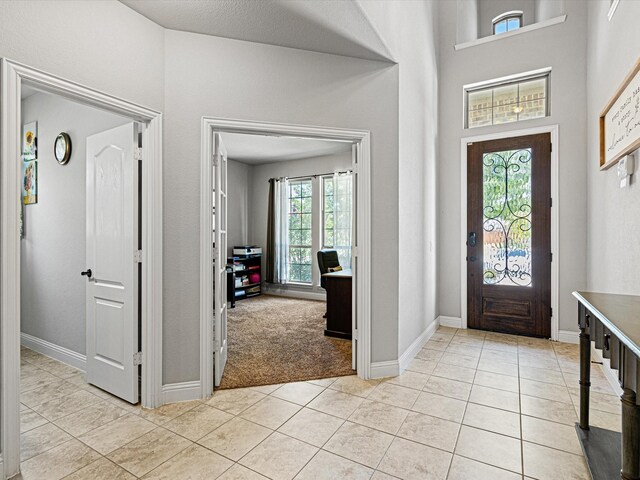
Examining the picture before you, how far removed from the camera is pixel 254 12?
7.38 feet

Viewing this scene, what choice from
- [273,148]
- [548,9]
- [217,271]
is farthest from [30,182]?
[548,9]

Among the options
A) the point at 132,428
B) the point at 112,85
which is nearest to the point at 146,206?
the point at 112,85

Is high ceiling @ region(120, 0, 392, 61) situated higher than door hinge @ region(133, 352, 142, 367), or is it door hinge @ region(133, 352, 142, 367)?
high ceiling @ region(120, 0, 392, 61)

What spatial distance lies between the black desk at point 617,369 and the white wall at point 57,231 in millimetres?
3330

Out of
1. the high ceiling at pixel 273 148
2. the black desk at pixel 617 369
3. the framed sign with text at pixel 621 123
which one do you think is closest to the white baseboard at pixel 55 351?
the high ceiling at pixel 273 148

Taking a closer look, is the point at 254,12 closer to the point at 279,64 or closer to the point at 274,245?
the point at 279,64

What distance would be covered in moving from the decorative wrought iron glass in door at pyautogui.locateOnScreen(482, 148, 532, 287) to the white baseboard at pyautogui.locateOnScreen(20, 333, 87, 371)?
4416 millimetres

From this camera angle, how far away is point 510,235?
4086 mm

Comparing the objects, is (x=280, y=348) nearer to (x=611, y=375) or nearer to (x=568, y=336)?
(x=611, y=375)

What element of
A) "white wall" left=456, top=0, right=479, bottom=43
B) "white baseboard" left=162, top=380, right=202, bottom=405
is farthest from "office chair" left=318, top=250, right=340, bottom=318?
"white wall" left=456, top=0, right=479, bottom=43

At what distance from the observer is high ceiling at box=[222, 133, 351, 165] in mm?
5328

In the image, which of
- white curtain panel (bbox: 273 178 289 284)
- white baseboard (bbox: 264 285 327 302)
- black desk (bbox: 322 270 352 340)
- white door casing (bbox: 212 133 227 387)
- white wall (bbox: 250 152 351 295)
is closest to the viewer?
white door casing (bbox: 212 133 227 387)

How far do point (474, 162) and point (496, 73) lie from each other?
3.59 feet

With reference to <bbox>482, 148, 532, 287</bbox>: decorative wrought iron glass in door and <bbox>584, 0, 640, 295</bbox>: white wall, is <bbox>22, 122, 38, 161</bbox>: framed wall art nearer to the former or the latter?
<bbox>482, 148, 532, 287</bbox>: decorative wrought iron glass in door
